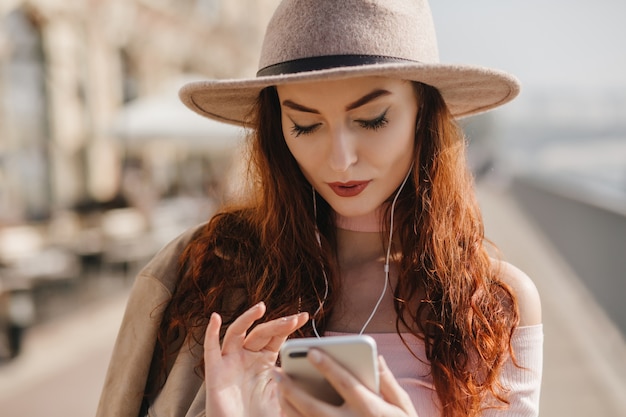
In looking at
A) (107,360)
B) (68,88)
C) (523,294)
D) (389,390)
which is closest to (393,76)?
(523,294)

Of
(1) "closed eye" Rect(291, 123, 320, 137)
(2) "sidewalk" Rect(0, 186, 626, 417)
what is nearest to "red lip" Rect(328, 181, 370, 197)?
(1) "closed eye" Rect(291, 123, 320, 137)

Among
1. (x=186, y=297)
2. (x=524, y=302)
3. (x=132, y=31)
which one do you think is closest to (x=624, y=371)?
(x=524, y=302)

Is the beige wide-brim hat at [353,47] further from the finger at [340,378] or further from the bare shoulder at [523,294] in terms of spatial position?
the finger at [340,378]

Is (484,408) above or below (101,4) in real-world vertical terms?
below

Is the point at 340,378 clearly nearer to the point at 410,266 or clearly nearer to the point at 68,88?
the point at 410,266

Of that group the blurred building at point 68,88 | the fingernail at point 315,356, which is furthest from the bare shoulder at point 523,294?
the blurred building at point 68,88

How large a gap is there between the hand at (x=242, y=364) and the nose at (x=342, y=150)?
1.39ft

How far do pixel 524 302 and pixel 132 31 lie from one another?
11.9 meters

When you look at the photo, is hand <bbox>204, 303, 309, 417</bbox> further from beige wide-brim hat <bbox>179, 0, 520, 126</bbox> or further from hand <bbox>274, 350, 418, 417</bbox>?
beige wide-brim hat <bbox>179, 0, 520, 126</bbox>

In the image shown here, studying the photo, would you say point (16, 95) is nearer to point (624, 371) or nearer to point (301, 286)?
point (624, 371)

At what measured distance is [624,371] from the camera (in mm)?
6297

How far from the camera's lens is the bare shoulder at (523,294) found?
190 centimetres

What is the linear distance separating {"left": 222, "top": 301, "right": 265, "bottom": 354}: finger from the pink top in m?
0.42

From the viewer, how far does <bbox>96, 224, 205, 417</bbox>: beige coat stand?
1.84m
